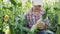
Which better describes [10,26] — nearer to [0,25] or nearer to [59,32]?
[59,32]

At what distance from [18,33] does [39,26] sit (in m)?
0.10

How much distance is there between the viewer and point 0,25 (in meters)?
0.72

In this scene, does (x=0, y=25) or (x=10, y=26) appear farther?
(x=0, y=25)

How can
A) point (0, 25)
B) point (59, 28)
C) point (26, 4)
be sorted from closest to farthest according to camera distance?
point (59, 28) < point (0, 25) < point (26, 4)

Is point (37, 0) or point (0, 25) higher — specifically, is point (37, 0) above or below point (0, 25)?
above

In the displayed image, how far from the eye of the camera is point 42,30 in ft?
1.01

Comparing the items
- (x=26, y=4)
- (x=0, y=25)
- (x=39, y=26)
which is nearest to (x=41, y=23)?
(x=39, y=26)

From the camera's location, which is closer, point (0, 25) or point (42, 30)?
point (42, 30)

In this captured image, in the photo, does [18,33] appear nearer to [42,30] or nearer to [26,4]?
[42,30]

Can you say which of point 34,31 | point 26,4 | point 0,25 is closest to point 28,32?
point 34,31

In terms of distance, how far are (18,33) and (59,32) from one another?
0.12m

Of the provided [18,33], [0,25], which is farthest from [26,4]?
[18,33]

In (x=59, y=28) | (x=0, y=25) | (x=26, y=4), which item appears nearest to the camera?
(x=59, y=28)

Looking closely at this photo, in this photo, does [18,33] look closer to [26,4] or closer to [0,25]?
[0,25]
